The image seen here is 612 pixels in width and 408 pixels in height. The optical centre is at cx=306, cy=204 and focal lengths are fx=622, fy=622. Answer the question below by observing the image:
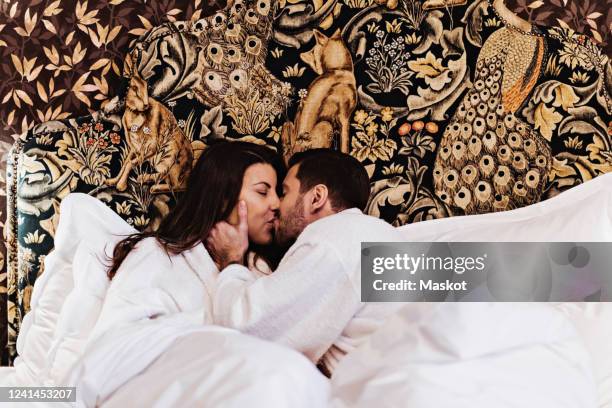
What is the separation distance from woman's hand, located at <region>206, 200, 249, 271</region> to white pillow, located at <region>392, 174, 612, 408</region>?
1.28 ft

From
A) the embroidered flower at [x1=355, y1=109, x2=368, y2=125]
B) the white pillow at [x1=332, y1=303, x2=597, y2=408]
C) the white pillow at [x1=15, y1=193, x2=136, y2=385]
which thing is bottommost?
the white pillow at [x1=15, y1=193, x2=136, y2=385]

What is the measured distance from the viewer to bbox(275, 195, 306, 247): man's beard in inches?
60.1

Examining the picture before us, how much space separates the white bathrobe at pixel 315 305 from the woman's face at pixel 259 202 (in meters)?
0.28

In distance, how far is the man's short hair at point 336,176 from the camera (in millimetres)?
1532

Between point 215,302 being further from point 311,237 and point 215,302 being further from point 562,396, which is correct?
point 562,396

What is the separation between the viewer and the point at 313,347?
1.27 meters

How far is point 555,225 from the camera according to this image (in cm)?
144

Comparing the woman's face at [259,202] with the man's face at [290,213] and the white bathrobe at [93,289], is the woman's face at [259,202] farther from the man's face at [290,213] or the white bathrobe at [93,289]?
the white bathrobe at [93,289]

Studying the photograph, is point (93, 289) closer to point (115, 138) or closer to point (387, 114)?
point (115, 138)

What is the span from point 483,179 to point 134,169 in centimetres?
91

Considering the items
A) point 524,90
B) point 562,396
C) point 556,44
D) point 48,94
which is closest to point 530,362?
point 562,396

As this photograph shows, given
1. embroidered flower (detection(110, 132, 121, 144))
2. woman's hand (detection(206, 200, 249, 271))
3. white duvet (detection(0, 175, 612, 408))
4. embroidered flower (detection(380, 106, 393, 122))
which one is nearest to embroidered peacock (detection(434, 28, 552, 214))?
embroidered flower (detection(380, 106, 393, 122))

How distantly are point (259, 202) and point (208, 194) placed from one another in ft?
0.42

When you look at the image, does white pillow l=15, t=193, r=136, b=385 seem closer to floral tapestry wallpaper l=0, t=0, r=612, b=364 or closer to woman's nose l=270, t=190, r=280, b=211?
floral tapestry wallpaper l=0, t=0, r=612, b=364
